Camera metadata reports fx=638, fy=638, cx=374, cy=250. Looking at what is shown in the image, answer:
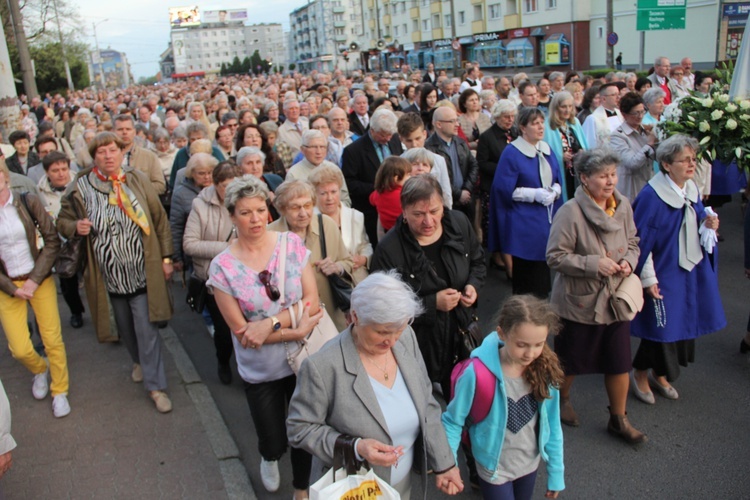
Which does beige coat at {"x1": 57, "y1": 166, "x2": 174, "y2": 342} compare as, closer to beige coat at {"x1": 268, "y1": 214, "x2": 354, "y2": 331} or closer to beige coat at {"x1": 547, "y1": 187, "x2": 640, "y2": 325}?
beige coat at {"x1": 268, "y1": 214, "x2": 354, "y2": 331}

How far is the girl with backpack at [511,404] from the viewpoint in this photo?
2.98m

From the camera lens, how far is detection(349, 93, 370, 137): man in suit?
31.9 ft

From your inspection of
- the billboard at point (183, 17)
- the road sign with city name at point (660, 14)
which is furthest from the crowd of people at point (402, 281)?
the billboard at point (183, 17)

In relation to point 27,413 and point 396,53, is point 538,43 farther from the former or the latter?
point 27,413

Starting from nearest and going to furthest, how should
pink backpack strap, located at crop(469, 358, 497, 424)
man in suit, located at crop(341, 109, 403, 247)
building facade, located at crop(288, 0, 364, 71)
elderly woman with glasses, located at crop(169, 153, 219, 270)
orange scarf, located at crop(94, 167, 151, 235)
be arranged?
pink backpack strap, located at crop(469, 358, 497, 424)
orange scarf, located at crop(94, 167, 151, 235)
elderly woman with glasses, located at crop(169, 153, 219, 270)
man in suit, located at crop(341, 109, 403, 247)
building facade, located at crop(288, 0, 364, 71)

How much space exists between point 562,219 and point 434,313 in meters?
1.11

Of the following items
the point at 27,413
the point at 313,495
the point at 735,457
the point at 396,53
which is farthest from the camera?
the point at 396,53

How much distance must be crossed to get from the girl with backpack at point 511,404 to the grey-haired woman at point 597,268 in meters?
1.18

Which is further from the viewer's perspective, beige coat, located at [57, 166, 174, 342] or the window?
the window

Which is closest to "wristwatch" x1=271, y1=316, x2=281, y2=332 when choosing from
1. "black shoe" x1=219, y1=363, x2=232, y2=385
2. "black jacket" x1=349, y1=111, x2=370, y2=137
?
"black shoe" x1=219, y1=363, x2=232, y2=385

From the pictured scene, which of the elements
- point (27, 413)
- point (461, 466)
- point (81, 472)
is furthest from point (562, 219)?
point (27, 413)

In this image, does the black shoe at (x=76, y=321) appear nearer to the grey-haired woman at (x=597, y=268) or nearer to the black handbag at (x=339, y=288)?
the black handbag at (x=339, y=288)

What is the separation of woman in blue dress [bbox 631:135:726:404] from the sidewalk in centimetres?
298

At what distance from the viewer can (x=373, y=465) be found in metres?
2.71
